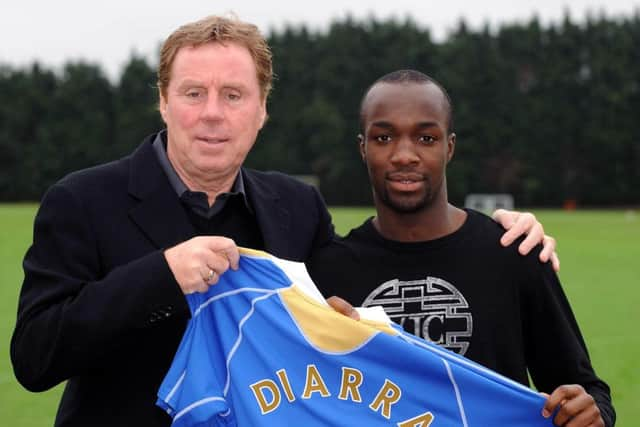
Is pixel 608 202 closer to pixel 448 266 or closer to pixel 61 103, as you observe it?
pixel 61 103

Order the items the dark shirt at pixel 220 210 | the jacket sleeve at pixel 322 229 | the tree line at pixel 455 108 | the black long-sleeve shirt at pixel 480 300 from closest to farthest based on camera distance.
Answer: the dark shirt at pixel 220 210 → the black long-sleeve shirt at pixel 480 300 → the jacket sleeve at pixel 322 229 → the tree line at pixel 455 108

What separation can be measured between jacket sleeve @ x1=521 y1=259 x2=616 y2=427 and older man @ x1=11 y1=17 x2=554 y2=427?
0.19m

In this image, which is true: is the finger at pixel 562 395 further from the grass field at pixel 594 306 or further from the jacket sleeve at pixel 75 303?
the grass field at pixel 594 306

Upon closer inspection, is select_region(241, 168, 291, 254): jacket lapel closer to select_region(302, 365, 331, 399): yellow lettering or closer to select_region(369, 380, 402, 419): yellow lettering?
select_region(302, 365, 331, 399): yellow lettering

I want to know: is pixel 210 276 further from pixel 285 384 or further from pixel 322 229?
pixel 322 229

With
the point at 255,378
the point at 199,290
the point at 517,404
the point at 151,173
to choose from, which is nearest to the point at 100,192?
the point at 151,173

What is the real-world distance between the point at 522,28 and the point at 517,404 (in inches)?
2338

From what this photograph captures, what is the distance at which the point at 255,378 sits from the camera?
2803 millimetres

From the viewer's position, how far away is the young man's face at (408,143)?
3170mm

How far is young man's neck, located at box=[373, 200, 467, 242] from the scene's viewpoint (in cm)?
324

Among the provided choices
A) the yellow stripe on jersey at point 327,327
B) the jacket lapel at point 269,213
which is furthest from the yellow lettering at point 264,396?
the jacket lapel at point 269,213

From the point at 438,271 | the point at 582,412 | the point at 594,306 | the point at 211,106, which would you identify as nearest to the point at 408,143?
the point at 438,271

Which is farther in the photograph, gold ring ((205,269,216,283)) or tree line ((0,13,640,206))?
tree line ((0,13,640,206))

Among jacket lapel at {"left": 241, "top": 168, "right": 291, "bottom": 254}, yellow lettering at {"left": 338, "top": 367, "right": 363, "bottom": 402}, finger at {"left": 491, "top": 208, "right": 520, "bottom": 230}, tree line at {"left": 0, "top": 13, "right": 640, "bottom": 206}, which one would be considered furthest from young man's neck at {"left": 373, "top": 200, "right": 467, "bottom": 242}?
tree line at {"left": 0, "top": 13, "right": 640, "bottom": 206}
